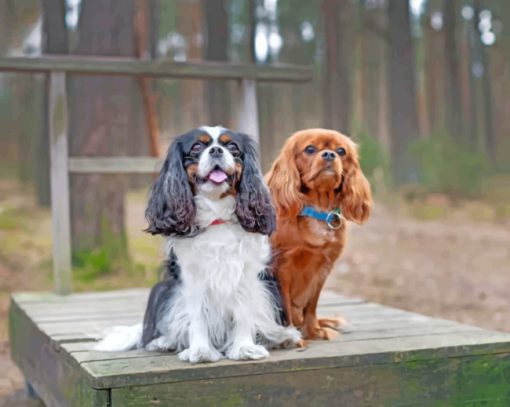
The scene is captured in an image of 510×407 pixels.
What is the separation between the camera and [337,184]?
11.0 ft

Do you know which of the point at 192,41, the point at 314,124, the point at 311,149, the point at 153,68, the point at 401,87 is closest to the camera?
the point at 311,149

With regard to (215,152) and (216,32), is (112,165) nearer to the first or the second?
(215,152)

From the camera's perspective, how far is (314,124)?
30625mm

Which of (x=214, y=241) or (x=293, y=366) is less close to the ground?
(x=214, y=241)

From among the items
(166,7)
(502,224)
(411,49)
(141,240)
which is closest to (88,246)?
(141,240)

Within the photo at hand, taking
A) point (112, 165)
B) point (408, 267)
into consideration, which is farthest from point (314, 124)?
point (112, 165)

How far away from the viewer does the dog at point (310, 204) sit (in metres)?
3.34

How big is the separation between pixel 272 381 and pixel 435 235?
9.81 m

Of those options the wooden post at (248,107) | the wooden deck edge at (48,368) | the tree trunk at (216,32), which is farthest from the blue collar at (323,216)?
the tree trunk at (216,32)

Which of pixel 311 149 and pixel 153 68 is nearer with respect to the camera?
pixel 311 149

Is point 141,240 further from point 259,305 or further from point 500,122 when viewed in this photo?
point 500,122

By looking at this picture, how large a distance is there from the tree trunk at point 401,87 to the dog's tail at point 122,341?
1434cm

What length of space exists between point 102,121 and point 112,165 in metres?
2.74

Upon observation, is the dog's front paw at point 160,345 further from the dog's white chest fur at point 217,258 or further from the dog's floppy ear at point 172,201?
the dog's floppy ear at point 172,201
